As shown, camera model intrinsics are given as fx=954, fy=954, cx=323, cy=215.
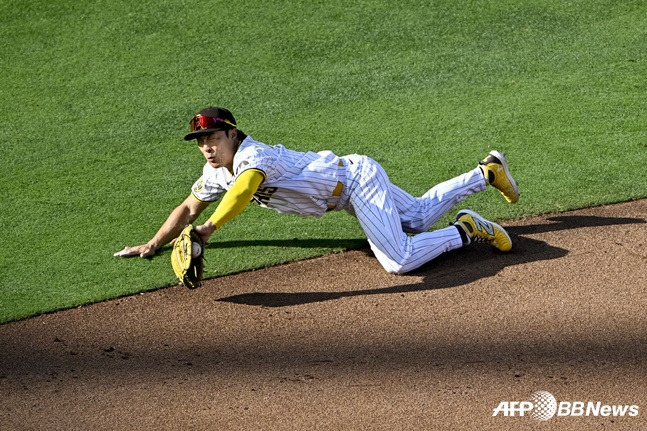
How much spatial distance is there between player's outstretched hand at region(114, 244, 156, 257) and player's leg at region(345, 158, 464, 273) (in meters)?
1.24

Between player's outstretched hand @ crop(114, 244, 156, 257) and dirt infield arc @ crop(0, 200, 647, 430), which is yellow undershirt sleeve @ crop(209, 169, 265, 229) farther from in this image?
player's outstretched hand @ crop(114, 244, 156, 257)

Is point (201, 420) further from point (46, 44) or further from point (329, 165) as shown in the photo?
point (46, 44)

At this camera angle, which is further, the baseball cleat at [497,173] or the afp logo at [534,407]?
the baseball cleat at [497,173]

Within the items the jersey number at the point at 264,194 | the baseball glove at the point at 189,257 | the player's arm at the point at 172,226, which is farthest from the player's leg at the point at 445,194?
the baseball glove at the point at 189,257

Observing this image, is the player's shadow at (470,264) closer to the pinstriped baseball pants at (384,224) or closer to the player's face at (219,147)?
the pinstriped baseball pants at (384,224)

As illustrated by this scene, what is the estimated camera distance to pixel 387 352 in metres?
4.50

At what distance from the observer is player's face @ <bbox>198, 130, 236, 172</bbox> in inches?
195

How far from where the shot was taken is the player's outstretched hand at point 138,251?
558 centimetres

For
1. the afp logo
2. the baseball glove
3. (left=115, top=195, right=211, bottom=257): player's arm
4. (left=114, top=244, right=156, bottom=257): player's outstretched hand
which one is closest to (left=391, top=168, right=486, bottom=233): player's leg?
(left=115, top=195, right=211, bottom=257): player's arm

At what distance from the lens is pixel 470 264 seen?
528 centimetres

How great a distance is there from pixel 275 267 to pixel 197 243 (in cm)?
79

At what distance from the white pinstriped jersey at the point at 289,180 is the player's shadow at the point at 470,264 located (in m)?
0.51

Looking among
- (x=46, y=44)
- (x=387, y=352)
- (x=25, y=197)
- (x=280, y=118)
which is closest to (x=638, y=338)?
(x=387, y=352)

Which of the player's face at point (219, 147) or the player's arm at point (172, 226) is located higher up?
the player's face at point (219, 147)
